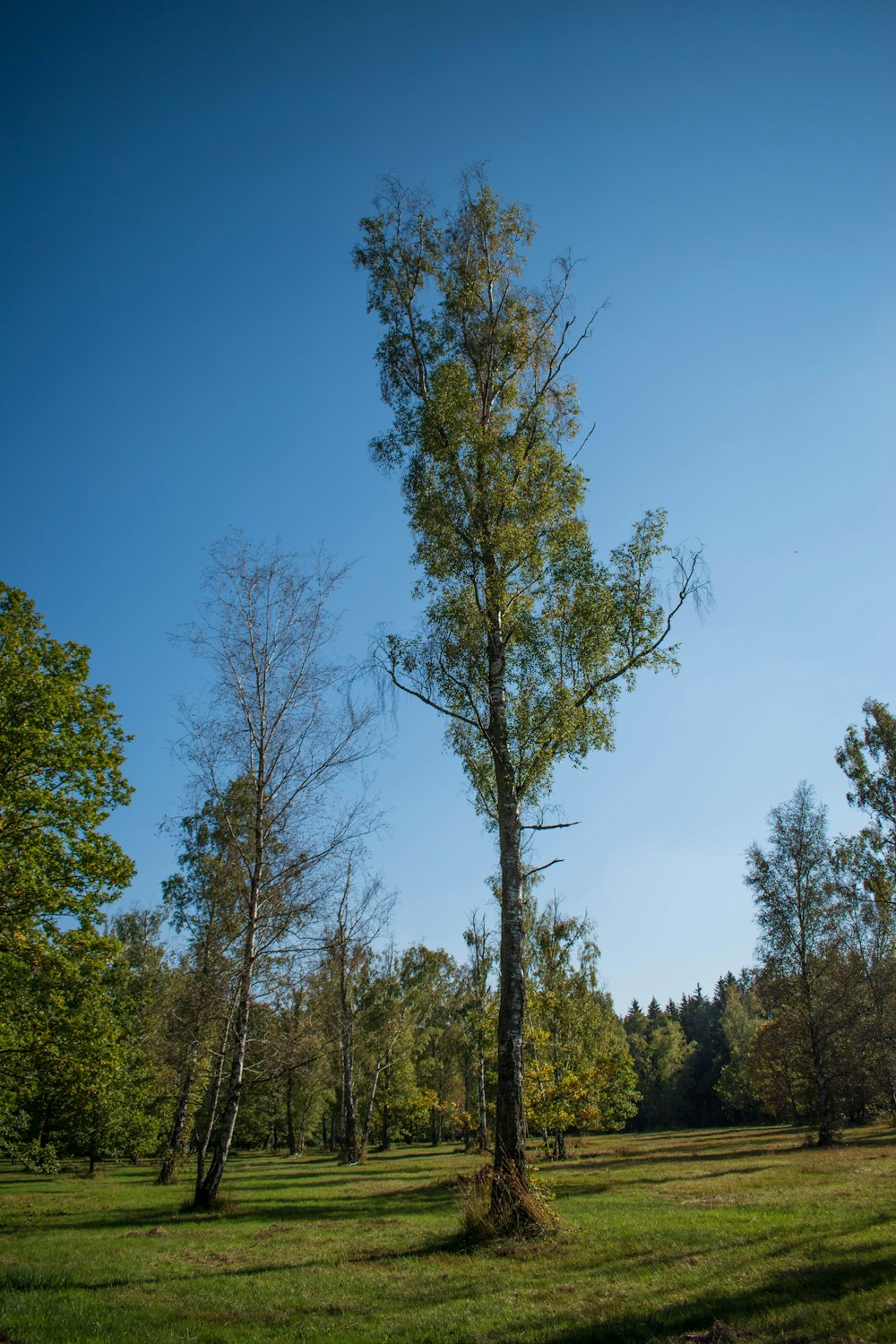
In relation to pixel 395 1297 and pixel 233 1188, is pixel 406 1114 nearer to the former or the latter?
pixel 233 1188

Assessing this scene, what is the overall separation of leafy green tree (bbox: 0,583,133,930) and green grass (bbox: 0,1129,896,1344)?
6163 mm

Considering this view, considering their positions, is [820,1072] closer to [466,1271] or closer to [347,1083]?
[347,1083]

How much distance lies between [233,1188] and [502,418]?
24.2m

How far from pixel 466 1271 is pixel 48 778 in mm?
12809

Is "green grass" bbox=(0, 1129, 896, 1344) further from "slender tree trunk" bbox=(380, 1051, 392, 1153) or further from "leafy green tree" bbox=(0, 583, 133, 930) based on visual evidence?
"slender tree trunk" bbox=(380, 1051, 392, 1153)

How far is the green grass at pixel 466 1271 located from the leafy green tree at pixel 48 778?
6.16 m

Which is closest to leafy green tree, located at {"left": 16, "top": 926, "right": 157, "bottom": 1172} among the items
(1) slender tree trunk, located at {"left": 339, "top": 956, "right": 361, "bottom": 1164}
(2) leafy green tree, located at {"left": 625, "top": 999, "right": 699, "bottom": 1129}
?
(1) slender tree trunk, located at {"left": 339, "top": 956, "right": 361, "bottom": 1164}

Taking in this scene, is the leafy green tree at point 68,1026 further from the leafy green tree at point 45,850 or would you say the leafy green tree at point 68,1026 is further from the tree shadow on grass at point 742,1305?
the tree shadow on grass at point 742,1305

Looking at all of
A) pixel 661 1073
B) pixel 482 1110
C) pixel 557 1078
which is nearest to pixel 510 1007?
pixel 557 1078

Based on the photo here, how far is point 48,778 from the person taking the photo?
50.5 ft

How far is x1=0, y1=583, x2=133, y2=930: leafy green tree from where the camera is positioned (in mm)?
14297

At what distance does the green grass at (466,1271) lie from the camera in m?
5.97

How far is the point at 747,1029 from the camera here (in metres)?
72.9

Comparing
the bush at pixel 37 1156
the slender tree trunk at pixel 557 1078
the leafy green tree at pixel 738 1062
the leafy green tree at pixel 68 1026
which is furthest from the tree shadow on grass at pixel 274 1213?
the leafy green tree at pixel 738 1062
